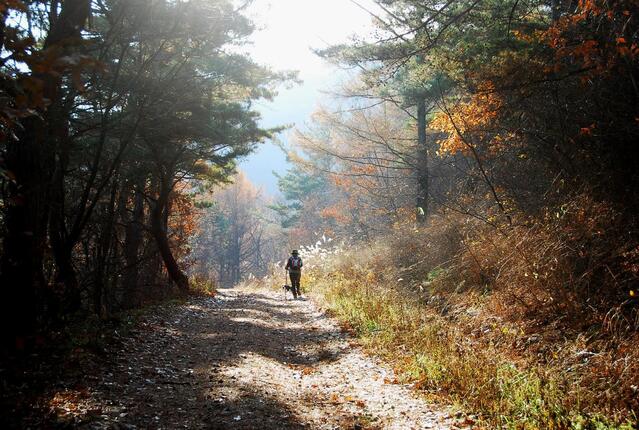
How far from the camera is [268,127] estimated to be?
664 inches

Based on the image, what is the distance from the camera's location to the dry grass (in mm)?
4230

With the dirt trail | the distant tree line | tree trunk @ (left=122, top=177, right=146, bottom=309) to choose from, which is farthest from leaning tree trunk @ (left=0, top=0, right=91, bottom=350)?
tree trunk @ (left=122, top=177, right=146, bottom=309)

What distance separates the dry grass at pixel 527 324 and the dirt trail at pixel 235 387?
1.91 feet

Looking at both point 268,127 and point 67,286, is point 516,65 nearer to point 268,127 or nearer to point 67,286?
point 67,286

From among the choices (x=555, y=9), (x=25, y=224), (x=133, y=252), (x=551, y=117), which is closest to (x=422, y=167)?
(x=555, y=9)

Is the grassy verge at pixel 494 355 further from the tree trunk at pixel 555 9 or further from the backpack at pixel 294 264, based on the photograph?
the backpack at pixel 294 264

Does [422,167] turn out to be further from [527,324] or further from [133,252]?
[133,252]

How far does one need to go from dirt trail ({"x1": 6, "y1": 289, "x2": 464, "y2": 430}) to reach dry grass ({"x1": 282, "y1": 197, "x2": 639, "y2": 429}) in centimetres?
58

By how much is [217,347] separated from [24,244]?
11.7ft

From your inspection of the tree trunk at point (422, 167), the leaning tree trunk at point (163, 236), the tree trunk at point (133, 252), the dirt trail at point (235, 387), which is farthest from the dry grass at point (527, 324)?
the leaning tree trunk at point (163, 236)

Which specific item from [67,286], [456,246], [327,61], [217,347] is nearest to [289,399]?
[217,347]

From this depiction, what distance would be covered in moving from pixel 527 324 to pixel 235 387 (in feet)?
13.3

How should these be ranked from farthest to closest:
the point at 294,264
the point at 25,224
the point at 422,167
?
the point at 294,264
the point at 422,167
the point at 25,224

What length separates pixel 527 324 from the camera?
20.1 feet
